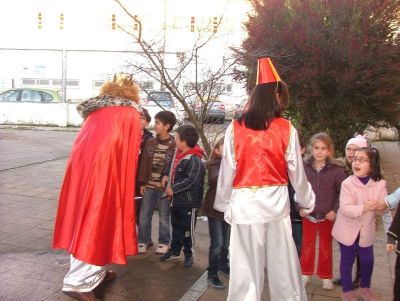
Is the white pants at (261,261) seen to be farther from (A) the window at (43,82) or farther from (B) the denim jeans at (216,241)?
(A) the window at (43,82)

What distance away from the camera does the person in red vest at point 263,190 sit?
3.33m

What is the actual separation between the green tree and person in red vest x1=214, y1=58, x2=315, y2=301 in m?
4.54

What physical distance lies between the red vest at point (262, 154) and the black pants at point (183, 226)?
1.43 m

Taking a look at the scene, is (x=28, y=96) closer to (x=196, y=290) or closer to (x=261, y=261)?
(x=196, y=290)

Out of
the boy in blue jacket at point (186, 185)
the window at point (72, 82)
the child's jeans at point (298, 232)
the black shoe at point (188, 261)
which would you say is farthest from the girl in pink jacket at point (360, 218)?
the window at point (72, 82)

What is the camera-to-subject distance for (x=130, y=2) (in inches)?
575

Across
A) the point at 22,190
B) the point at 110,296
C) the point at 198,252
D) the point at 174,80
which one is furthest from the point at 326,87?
the point at 110,296

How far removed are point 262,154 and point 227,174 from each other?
11.8 inches

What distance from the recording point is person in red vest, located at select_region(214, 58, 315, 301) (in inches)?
131

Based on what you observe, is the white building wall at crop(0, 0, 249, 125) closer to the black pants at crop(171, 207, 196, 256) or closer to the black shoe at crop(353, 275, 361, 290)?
the black pants at crop(171, 207, 196, 256)

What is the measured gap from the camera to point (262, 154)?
10.9 feet

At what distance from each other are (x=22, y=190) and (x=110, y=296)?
13.7ft

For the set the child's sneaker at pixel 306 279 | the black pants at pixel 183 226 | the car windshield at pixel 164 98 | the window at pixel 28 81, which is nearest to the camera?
the child's sneaker at pixel 306 279

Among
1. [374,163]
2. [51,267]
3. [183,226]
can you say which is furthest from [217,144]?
[51,267]
